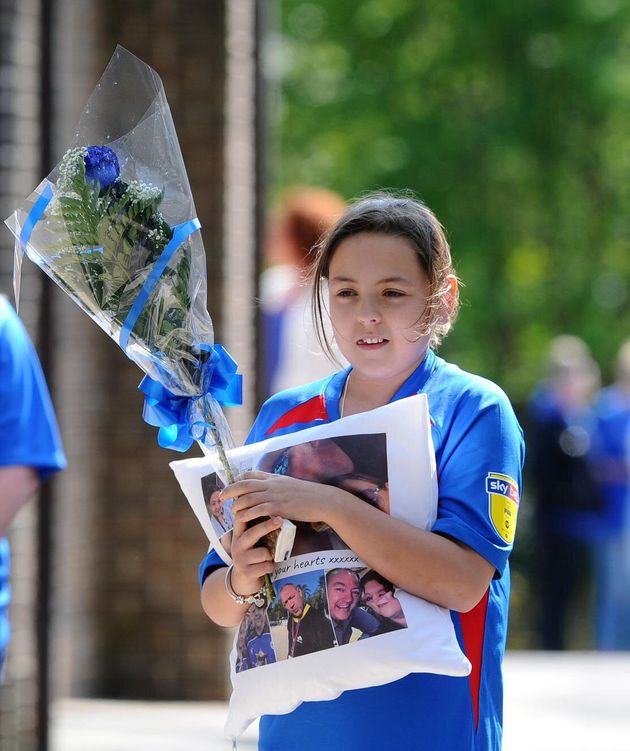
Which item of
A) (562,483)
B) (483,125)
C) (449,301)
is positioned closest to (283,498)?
(449,301)

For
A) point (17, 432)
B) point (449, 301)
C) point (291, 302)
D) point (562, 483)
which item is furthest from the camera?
point (562, 483)

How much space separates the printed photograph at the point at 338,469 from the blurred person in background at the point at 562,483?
285 inches

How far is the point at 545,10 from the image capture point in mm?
14352

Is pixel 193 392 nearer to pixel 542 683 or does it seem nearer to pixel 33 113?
pixel 33 113

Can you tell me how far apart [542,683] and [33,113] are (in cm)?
403

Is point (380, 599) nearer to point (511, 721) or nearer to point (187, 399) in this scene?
point (187, 399)

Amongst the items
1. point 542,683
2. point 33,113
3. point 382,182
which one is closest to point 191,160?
point 33,113

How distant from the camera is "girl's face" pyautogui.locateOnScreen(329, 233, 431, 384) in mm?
2305

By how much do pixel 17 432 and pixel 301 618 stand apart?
124 centimetres

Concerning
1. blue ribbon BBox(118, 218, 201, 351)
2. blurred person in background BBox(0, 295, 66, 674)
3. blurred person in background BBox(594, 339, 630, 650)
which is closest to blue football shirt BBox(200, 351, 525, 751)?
blue ribbon BBox(118, 218, 201, 351)

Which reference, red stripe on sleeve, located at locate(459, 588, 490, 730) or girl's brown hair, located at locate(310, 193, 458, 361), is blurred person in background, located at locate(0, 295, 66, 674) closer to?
girl's brown hair, located at locate(310, 193, 458, 361)

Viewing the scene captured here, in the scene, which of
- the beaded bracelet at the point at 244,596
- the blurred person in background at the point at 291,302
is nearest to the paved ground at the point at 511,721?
the blurred person in background at the point at 291,302

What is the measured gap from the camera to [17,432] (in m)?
3.24

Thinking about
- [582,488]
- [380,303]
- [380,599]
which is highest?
[380,303]
